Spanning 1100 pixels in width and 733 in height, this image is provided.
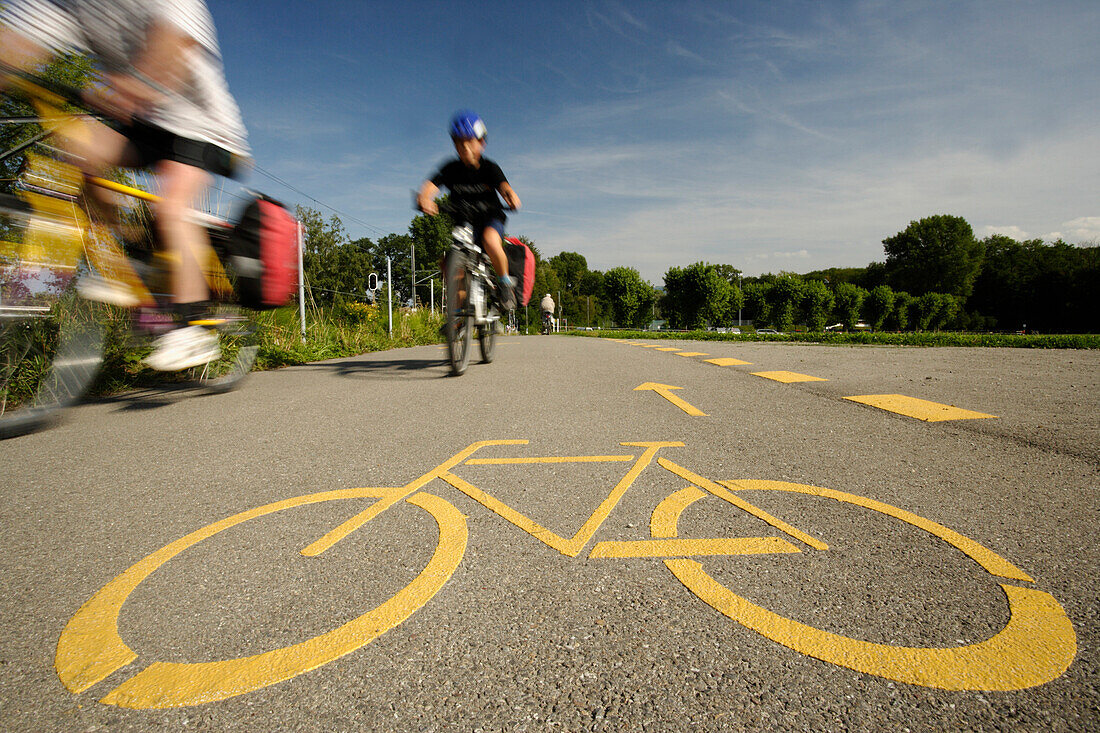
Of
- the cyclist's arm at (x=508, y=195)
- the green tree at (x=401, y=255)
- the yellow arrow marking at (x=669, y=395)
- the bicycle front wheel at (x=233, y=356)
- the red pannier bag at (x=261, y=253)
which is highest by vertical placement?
the green tree at (x=401, y=255)

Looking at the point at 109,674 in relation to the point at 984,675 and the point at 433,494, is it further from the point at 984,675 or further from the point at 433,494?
the point at 984,675

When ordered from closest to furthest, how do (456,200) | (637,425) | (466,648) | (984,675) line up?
(984,675) < (466,648) < (637,425) < (456,200)

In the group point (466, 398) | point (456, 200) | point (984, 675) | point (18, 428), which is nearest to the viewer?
point (984, 675)

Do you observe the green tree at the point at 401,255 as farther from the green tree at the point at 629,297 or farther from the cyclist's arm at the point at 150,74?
the cyclist's arm at the point at 150,74

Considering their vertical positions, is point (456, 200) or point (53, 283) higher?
point (456, 200)

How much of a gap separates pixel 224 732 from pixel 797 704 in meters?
1.12

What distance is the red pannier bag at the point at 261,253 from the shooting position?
3.95m

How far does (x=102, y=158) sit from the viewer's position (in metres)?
3.33

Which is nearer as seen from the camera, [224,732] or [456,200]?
[224,732]

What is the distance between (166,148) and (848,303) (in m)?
94.1

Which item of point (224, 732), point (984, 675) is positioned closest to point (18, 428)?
point (224, 732)

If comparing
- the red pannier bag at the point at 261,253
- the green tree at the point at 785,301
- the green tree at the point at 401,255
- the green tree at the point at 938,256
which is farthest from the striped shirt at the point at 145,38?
the green tree at the point at 938,256

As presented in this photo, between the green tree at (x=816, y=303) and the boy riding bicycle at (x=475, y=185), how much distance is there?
85.2 metres

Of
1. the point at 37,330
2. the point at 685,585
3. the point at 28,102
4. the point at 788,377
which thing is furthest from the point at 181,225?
the point at 788,377
